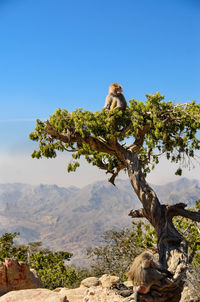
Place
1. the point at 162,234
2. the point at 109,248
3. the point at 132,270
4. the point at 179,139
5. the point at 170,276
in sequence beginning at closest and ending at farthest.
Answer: the point at 132,270
the point at 170,276
the point at 162,234
the point at 179,139
the point at 109,248

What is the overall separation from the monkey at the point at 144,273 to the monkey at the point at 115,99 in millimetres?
7610

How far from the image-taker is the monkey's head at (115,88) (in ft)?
47.5

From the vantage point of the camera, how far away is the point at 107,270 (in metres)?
25.3

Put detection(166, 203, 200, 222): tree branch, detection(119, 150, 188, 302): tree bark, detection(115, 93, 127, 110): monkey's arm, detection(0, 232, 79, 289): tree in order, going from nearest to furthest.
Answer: detection(119, 150, 188, 302): tree bark → detection(166, 203, 200, 222): tree branch → detection(115, 93, 127, 110): monkey's arm → detection(0, 232, 79, 289): tree

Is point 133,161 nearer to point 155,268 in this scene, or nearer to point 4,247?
point 155,268

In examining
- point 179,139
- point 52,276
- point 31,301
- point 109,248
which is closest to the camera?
point 31,301

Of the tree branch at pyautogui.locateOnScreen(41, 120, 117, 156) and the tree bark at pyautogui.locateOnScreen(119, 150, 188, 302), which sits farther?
the tree branch at pyautogui.locateOnScreen(41, 120, 117, 156)

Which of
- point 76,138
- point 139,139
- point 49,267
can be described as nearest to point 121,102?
point 139,139

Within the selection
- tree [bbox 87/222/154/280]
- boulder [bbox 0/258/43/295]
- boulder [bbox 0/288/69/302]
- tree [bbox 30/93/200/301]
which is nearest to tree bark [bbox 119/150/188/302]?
tree [bbox 30/93/200/301]

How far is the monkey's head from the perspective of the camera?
14493mm

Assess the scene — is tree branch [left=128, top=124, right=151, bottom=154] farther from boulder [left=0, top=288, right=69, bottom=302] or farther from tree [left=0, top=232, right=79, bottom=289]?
tree [left=0, top=232, right=79, bottom=289]

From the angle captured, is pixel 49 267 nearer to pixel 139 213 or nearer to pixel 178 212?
pixel 139 213

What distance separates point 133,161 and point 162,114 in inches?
96.6

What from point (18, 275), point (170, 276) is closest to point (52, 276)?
point (18, 275)
